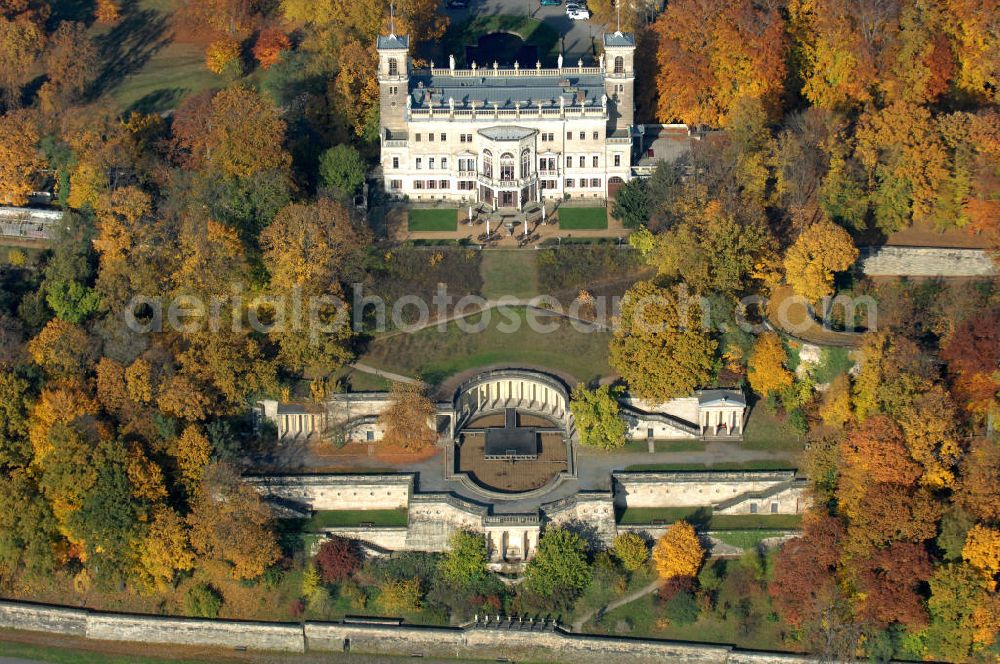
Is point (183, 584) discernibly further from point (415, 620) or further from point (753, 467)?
point (753, 467)

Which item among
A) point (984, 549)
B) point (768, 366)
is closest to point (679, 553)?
point (768, 366)

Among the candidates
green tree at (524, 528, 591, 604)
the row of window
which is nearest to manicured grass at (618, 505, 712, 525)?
green tree at (524, 528, 591, 604)

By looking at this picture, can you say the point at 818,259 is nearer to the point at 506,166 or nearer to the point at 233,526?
the point at 506,166

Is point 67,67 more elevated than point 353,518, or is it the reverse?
point 67,67

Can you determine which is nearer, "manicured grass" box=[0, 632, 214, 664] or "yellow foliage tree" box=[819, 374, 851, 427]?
"manicured grass" box=[0, 632, 214, 664]

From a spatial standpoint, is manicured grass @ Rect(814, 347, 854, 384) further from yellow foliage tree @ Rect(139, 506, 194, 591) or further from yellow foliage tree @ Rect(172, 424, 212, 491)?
yellow foliage tree @ Rect(139, 506, 194, 591)

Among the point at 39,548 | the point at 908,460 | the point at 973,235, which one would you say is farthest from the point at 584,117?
the point at 39,548

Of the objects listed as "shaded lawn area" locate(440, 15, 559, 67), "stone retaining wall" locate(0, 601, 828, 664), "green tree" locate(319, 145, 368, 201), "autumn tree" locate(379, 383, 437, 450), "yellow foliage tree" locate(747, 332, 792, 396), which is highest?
"shaded lawn area" locate(440, 15, 559, 67)
